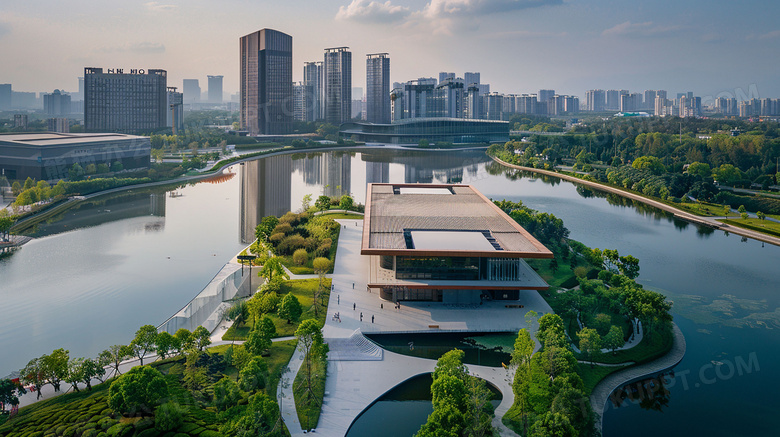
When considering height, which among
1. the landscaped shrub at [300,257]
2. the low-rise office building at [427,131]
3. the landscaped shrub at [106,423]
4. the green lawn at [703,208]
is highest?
the low-rise office building at [427,131]

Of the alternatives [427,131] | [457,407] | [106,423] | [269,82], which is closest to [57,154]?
[106,423]

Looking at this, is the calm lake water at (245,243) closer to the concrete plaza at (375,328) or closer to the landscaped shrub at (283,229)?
the landscaped shrub at (283,229)

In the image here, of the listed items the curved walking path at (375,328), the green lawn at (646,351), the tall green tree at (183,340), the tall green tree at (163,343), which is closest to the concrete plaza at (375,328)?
the curved walking path at (375,328)

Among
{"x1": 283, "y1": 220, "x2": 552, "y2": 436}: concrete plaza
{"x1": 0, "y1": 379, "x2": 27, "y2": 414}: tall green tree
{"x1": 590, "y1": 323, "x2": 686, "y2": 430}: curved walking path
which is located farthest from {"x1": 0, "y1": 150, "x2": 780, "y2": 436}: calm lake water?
{"x1": 283, "y1": 220, "x2": 552, "y2": 436}: concrete plaza

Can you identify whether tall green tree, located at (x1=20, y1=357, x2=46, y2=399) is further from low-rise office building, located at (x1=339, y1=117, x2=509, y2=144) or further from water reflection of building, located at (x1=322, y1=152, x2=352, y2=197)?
low-rise office building, located at (x1=339, y1=117, x2=509, y2=144)

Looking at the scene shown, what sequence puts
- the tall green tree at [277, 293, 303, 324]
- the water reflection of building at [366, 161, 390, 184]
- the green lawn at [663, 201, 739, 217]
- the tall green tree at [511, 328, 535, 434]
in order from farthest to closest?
the water reflection of building at [366, 161, 390, 184] < the green lawn at [663, 201, 739, 217] < the tall green tree at [277, 293, 303, 324] < the tall green tree at [511, 328, 535, 434]

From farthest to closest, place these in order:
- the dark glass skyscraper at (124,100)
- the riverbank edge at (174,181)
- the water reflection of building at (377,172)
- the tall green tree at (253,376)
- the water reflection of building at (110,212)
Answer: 1. the dark glass skyscraper at (124,100)
2. the water reflection of building at (377,172)
3. the riverbank edge at (174,181)
4. the water reflection of building at (110,212)
5. the tall green tree at (253,376)
